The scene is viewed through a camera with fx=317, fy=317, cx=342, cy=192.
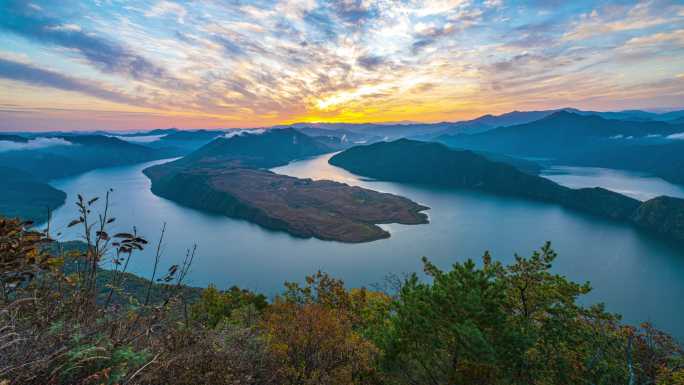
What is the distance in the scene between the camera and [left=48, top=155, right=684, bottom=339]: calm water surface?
5847cm

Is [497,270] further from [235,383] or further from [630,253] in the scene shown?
[630,253]

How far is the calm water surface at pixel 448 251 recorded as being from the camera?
192 ft

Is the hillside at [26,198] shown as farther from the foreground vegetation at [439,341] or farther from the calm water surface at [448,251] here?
the foreground vegetation at [439,341]

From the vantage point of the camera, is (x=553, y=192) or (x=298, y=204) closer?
(x=298, y=204)

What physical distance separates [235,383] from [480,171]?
195 meters

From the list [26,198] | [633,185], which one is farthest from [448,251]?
[26,198]

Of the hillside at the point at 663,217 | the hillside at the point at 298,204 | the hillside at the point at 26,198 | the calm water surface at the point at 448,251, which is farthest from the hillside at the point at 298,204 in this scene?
the hillside at the point at 663,217

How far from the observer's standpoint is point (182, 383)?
5832mm

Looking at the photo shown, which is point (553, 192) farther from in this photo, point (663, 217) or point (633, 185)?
point (633, 185)

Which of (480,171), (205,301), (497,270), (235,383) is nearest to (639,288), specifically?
(497,270)

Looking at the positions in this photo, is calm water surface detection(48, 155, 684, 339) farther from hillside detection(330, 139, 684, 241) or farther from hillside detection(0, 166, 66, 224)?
hillside detection(0, 166, 66, 224)

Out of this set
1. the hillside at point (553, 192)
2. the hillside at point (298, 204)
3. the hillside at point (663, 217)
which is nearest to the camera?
the hillside at point (663, 217)

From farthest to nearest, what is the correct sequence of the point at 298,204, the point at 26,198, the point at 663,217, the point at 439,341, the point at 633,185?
the point at 633,185, the point at 26,198, the point at 298,204, the point at 663,217, the point at 439,341

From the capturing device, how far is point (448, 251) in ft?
250
